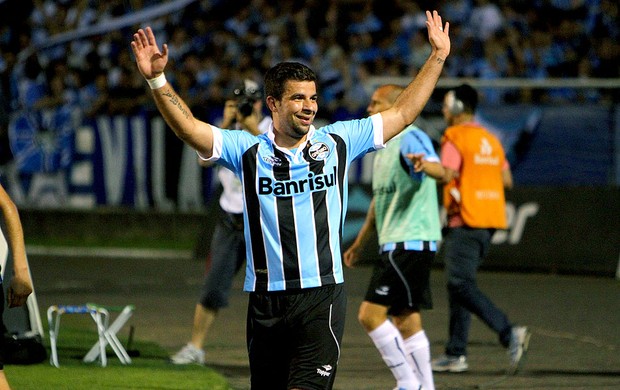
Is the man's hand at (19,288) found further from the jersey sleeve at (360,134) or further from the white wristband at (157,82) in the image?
the jersey sleeve at (360,134)

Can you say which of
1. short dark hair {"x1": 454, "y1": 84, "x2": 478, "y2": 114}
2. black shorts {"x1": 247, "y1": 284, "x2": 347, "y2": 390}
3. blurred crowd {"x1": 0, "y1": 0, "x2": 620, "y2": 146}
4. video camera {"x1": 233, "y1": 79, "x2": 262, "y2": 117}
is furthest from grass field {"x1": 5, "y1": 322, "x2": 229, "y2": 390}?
blurred crowd {"x1": 0, "y1": 0, "x2": 620, "y2": 146}

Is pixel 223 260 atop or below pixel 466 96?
below

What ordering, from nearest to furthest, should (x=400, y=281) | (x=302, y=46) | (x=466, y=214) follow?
(x=400, y=281)
(x=466, y=214)
(x=302, y=46)

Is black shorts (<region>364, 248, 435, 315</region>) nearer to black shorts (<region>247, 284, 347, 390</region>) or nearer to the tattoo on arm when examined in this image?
black shorts (<region>247, 284, 347, 390</region>)

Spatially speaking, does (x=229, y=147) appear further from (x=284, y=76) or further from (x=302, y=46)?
(x=302, y=46)

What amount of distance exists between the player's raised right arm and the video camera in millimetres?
3723

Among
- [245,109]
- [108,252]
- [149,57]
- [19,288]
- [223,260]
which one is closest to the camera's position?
[149,57]

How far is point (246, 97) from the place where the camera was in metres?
9.44

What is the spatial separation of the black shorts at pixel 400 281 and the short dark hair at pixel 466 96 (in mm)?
1865

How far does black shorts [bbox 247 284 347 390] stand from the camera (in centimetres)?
564

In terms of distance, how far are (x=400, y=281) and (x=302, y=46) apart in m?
13.4

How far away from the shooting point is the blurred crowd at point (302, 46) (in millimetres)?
19078

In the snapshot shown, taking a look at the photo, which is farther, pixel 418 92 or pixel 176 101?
pixel 418 92

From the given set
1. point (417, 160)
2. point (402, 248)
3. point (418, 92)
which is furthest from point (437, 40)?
point (402, 248)
